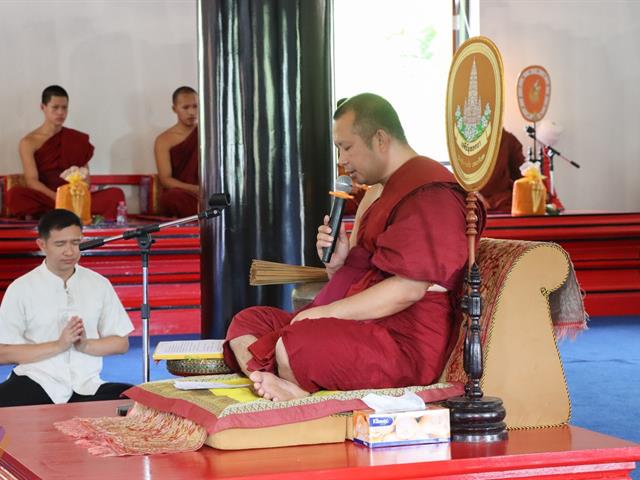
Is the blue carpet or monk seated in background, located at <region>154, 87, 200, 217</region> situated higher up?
monk seated in background, located at <region>154, 87, 200, 217</region>

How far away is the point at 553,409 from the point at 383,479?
607 millimetres

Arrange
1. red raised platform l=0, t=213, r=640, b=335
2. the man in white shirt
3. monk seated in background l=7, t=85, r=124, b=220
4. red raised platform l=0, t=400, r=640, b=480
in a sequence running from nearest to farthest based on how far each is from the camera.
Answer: red raised platform l=0, t=400, r=640, b=480 → the man in white shirt → red raised platform l=0, t=213, r=640, b=335 → monk seated in background l=7, t=85, r=124, b=220

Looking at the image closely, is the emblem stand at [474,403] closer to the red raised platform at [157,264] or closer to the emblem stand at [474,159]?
the emblem stand at [474,159]

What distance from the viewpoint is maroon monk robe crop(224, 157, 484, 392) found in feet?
9.10

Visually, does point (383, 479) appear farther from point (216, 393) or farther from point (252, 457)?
point (216, 393)

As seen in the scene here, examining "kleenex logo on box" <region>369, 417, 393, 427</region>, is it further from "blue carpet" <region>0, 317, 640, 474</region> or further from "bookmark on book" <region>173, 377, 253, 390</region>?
"blue carpet" <region>0, 317, 640, 474</region>

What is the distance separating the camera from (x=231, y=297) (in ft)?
13.9

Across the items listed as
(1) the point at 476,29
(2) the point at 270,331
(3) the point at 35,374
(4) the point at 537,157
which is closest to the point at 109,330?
(3) the point at 35,374

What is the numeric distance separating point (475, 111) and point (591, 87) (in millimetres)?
8019

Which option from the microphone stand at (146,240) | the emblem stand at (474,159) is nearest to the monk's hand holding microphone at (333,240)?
the emblem stand at (474,159)

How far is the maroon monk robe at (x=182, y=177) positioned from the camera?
867 centimetres

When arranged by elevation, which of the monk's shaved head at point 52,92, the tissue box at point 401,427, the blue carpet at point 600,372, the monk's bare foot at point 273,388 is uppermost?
the monk's shaved head at point 52,92

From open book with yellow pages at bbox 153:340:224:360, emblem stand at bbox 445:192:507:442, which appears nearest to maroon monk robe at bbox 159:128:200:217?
open book with yellow pages at bbox 153:340:224:360

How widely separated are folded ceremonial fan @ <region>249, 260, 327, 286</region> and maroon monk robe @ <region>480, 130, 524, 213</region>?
5578 millimetres
